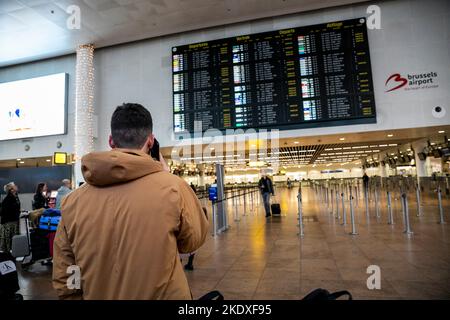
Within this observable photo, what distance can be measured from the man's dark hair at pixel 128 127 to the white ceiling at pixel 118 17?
9794 millimetres

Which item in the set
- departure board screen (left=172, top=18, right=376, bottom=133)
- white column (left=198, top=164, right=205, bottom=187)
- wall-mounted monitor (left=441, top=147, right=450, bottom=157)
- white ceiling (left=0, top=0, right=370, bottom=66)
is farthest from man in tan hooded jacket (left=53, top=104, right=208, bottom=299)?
white column (left=198, top=164, right=205, bottom=187)

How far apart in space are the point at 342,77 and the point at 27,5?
11.0 meters

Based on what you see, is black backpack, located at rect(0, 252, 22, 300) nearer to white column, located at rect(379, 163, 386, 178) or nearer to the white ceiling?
the white ceiling

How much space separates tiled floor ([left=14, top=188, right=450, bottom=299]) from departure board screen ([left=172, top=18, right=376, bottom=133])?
4.29 m

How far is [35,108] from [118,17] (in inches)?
233

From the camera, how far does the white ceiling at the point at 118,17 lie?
952 centimetres

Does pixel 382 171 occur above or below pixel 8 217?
above

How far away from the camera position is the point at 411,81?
916cm

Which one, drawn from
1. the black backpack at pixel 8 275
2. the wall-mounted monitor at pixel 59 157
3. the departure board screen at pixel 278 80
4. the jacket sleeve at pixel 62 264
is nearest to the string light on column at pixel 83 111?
the wall-mounted monitor at pixel 59 157

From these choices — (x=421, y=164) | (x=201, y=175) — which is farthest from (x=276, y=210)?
(x=201, y=175)

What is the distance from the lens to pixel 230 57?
33.8 ft

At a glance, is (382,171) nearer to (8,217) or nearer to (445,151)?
(445,151)

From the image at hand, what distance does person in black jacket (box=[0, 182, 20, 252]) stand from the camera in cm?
610
